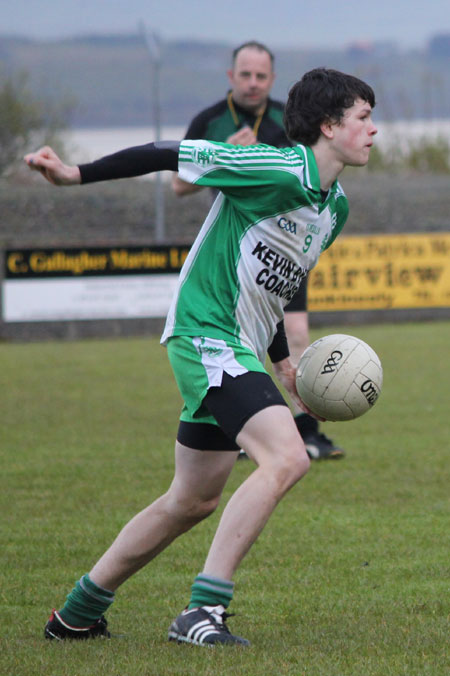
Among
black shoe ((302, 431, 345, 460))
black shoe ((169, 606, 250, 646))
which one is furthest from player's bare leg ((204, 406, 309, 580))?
black shoe ((302, 431, 345, 460))

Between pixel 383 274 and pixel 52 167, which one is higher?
pixel 52 167

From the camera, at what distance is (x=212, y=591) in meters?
3.84

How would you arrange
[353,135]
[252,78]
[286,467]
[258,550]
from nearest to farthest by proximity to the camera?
[286,467] < [353,135] < [258,550] < [252,78]

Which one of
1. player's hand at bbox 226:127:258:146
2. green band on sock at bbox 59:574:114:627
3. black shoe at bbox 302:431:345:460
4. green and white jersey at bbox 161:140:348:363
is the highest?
player's hand at bbox 226:127:258:146

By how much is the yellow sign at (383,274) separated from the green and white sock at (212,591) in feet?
52.1

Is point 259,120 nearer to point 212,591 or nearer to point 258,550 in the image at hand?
point 258,550

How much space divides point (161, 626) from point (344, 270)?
15.8 metres

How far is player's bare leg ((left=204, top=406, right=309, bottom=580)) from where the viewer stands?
3.79 meters

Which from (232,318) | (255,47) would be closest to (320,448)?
(255,47)

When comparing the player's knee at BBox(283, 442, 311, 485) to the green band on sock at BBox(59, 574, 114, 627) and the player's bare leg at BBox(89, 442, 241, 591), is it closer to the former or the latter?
the player's bare leg at BBox(89, 442, 241, 591)

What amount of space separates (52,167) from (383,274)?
16523mm

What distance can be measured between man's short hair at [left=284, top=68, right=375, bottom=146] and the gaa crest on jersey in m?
0.41

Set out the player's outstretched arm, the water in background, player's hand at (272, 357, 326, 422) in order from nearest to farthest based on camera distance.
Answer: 1. the player's outstretched arm
2. player's hand at (272, 357, 326, 422)
3. the water in background

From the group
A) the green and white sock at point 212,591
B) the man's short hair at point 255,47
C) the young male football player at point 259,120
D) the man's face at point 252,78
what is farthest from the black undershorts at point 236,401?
the man's short hair at point 255,47
